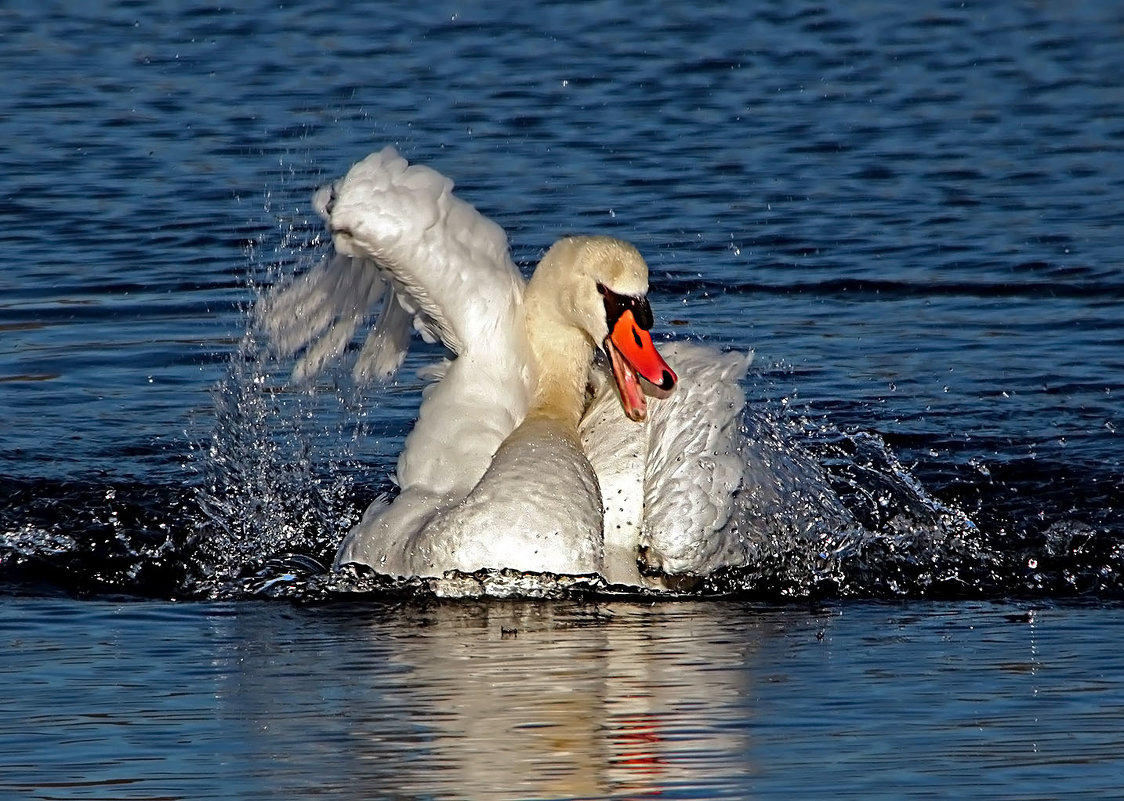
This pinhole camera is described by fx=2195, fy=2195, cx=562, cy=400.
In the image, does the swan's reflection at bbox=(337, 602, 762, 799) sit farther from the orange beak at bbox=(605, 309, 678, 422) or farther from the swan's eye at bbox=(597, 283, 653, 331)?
the swan's eye at bbox=(597, 283, 653, 331)

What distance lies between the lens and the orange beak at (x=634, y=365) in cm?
734

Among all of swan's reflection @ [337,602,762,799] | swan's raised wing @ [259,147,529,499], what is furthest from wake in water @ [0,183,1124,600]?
swan's raised wing @ [259,147,529,499]

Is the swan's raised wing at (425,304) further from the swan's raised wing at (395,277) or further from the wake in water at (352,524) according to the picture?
the wake in water at (352,524)

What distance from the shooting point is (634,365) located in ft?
24.2

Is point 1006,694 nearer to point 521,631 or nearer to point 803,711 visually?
point 803,711

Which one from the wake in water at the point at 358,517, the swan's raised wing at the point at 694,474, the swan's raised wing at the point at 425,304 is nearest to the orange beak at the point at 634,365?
the swan's raised wing at the point at 694,474

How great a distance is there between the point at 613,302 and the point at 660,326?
3546mm

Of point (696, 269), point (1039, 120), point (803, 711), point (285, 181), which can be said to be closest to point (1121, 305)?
point (696, 269)

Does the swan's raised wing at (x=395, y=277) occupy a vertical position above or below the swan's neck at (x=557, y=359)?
above

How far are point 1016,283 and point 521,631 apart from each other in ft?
18.5

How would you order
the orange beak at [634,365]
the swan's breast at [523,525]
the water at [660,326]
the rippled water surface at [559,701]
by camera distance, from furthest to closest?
the orange beak at [634,365], the swan's breast at [523,525], the water at [660,326], the rippled water surface at [559,701]

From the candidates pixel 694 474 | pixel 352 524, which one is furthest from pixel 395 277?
pixel 352 524

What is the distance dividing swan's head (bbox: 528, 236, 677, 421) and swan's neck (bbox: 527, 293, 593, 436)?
57 mm

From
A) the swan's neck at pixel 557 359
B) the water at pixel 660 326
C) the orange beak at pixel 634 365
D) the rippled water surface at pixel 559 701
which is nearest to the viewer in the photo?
the rippled water surface at pixel 559 701
